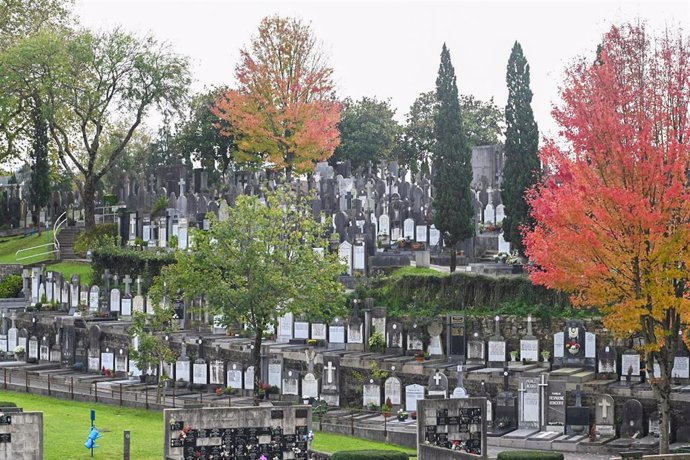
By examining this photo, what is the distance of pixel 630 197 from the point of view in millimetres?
25016

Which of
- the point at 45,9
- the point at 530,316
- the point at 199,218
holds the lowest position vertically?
the point at 530,316

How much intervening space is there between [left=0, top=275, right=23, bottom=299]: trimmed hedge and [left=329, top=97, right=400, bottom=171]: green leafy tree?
1913 cm

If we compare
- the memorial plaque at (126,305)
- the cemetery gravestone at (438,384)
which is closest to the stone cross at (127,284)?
the memorial plaque at (126,305)

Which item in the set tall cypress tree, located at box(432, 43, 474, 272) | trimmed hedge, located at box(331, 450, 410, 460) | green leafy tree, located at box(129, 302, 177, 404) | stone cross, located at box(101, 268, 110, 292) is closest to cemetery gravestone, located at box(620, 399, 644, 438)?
trimmed hedge, located at box(331, 450, 410, 460)

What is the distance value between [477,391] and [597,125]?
28.9 ft

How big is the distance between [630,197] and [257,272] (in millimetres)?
11420

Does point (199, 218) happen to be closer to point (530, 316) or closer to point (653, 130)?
point (530, 316)

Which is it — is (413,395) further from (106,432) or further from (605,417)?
(106,432)

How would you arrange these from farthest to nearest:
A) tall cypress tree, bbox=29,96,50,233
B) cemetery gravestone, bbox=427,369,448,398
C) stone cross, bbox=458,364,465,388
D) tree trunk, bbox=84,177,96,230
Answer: tall cypress tree, bbox=29,96,50,233 → tree trunk, bbox=84,177,96,230 → stone cross, bbox=458,364,465,388 → cemetery gravestone, bbox=427,369,448,398

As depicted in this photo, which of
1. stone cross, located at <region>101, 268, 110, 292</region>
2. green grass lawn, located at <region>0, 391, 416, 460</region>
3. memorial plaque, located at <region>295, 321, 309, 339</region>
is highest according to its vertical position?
stone cross, located at <region>101, 268, 110, 292</region>

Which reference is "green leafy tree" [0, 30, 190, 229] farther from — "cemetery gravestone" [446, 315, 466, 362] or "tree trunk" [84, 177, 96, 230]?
"cemetery gravestone" [446, 315, 466, 362]

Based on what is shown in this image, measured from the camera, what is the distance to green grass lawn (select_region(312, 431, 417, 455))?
27.2 metres

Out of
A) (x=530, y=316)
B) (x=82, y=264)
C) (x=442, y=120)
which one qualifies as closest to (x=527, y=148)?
(x=442, y=120)

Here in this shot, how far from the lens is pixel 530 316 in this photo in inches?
1313
